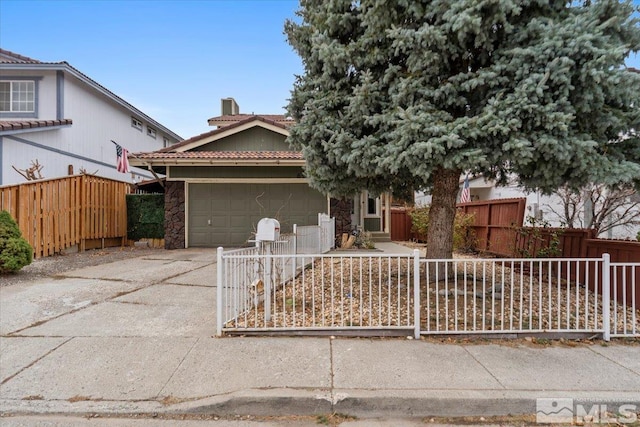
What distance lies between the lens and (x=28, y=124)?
453 inches

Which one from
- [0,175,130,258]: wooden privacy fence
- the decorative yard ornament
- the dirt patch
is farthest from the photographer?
the decorative yard ornament

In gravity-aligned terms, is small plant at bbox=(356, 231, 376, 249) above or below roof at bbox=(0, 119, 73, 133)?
below

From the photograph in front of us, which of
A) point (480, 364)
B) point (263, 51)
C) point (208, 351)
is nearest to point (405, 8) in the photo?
point (480, 364)

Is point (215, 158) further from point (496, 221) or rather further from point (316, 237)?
point (496, 221)

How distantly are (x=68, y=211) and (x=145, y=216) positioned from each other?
2.66 meters

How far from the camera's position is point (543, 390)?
295 cm

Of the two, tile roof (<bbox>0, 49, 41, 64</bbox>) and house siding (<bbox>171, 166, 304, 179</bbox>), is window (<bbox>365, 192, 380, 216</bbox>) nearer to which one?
house siding (<bbox>171, 166, 304, 179</bbox>)

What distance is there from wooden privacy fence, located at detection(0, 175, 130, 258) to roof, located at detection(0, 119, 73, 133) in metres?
2.75

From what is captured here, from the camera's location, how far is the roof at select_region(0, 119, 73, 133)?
35.2 feet

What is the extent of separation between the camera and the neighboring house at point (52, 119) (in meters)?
11.5

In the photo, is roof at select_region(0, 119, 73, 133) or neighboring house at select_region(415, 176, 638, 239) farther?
roof at select_region(0, 119, 73, 133)

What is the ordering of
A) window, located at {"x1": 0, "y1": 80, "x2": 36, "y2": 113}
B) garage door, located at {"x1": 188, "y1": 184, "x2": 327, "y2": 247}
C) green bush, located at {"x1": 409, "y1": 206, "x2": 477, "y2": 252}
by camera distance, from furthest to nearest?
window, located at {"x1": 0, "y1": 80, "x2": 36, "y2": 113} < garage door, located at {"x1": 188, "y1": 184, "x2": 327, "y2": 247} < green bush, located at {"x1": 409, "y1": 206, "x2": 477, "y2": 252}

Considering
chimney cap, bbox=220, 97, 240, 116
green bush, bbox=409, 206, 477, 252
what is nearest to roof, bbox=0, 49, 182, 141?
chimney cap, bbox=220, 97, 240, 116

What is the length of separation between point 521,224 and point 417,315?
18.3ft
